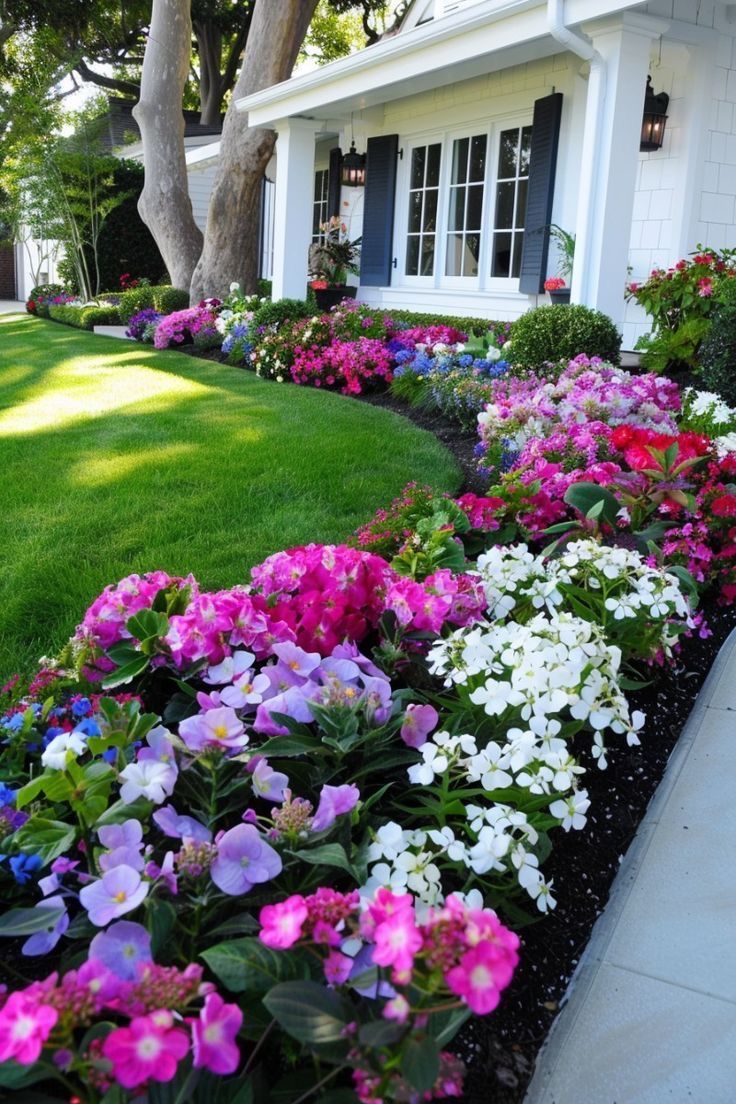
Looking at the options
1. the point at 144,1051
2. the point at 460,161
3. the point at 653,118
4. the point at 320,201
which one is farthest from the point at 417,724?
the point at 320,201

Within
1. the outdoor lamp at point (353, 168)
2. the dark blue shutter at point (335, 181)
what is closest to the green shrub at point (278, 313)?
the outdoor lamp at point (353, 168)

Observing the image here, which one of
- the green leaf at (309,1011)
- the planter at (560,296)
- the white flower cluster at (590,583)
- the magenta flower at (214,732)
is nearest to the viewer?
the green leaf at (309,1011)

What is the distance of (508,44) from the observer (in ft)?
21.6

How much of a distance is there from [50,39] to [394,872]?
89.3 feet

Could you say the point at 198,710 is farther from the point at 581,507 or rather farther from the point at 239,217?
the point at 239,217

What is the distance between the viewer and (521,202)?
30.0ft

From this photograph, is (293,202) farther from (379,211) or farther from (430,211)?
(430,211)

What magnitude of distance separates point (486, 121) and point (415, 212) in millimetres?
1483

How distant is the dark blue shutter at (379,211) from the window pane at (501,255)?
180 centimetres

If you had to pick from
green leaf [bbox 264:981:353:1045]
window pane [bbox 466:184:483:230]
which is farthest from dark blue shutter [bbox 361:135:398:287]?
green leaf [bbox 264:981:353:1045]

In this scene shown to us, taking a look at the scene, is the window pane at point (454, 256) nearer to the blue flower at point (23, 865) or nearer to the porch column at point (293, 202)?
the porch column at point (293, 202)

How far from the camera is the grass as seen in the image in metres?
3.05

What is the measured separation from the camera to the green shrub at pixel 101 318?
13445 millimetres

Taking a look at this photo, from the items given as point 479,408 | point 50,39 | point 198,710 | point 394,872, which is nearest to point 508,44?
point 479,408
